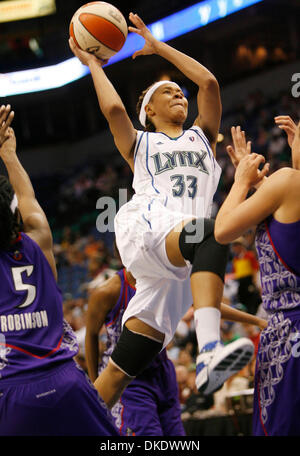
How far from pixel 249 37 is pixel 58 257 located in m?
9.56

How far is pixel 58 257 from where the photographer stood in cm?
1833

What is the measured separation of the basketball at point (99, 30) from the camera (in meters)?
4.34

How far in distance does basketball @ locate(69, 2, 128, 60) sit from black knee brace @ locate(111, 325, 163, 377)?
1931 mm

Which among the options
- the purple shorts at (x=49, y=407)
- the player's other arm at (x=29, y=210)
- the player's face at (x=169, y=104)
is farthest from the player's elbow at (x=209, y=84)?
the purple shorts at (x=49, y=407)

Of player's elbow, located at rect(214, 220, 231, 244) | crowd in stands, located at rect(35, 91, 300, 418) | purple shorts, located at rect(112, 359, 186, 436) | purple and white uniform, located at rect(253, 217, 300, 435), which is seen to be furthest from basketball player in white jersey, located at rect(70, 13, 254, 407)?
crowd in stands, located at rect(35, 91, 300, 418)

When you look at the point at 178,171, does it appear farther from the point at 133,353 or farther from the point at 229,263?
the point at 229,263

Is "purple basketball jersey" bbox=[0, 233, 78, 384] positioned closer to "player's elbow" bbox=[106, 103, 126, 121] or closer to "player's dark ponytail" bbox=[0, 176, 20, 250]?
"player's dark ponytail" bbox=[0, 176, 20, 250]

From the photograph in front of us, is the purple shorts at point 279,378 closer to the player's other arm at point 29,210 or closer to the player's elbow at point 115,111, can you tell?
the player's other arm at point 29,210

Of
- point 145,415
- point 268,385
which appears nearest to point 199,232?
point 268,385

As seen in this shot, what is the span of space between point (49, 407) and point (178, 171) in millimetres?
1855

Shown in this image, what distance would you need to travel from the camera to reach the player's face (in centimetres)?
446

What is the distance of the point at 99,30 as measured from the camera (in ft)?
14.2

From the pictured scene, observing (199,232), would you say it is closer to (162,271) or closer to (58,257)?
(162,271)

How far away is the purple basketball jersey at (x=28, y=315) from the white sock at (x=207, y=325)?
624mm
